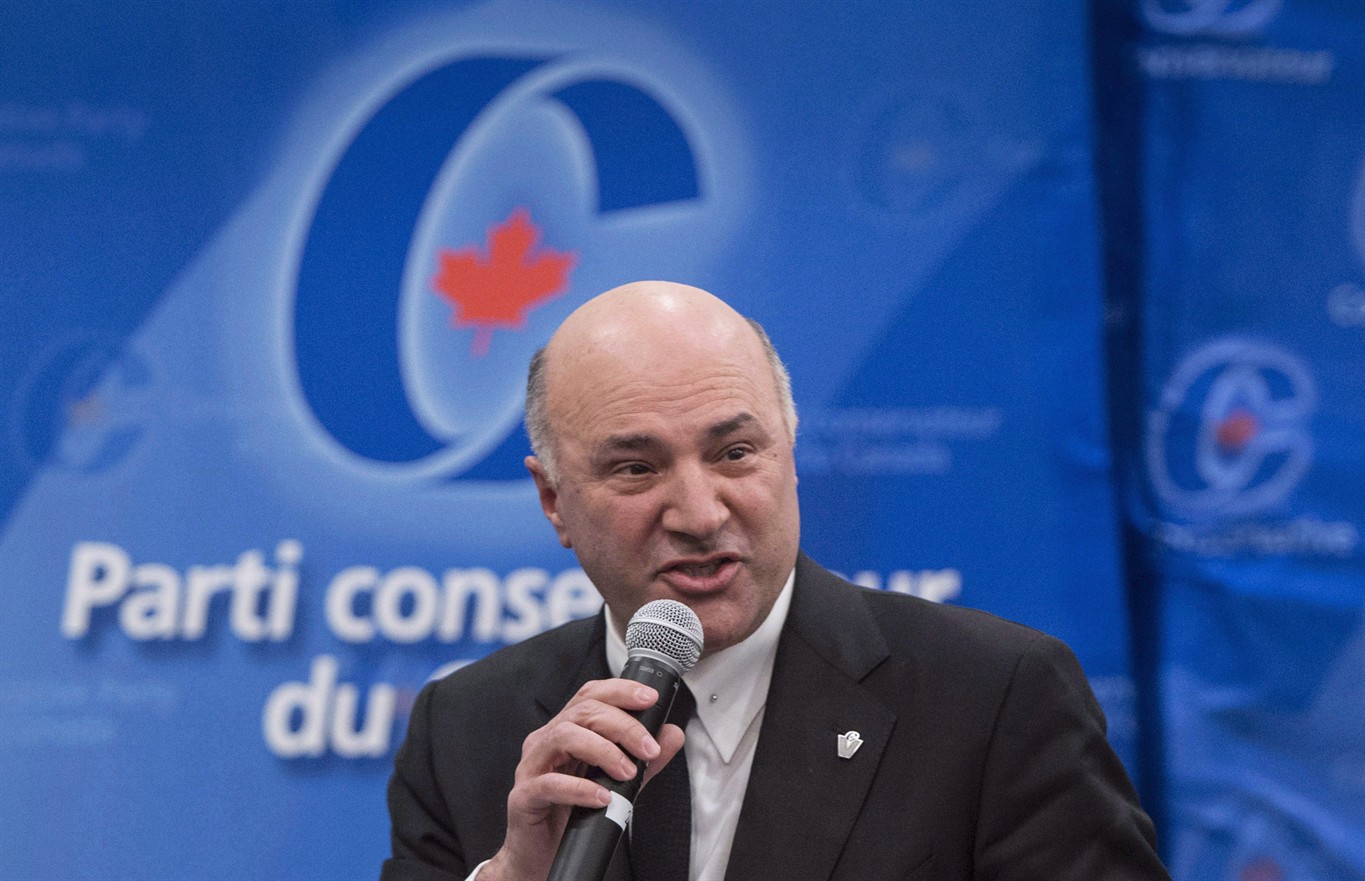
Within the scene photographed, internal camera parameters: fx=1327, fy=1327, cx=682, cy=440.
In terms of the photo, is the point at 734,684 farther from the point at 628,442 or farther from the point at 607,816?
the point at 607,816

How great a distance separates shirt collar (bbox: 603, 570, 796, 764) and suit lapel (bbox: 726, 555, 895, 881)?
3 cm

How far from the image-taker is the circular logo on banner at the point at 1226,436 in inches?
146

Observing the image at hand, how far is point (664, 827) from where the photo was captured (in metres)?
1.84

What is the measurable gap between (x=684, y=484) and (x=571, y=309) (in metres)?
1.74

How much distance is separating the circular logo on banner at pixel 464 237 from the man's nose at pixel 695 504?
1.68 m

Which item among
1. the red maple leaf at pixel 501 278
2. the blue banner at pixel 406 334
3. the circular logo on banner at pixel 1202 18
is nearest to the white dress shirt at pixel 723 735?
the blue banner at pixel 406 334

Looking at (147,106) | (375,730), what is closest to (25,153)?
(147,106)

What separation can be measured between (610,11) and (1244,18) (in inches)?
70.3

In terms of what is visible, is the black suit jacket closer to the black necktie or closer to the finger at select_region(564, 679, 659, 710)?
the black necktie

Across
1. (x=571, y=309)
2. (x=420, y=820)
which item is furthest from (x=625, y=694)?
(x=571, y=309)

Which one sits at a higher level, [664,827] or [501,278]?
[501,278]

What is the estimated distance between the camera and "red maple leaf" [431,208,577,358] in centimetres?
344

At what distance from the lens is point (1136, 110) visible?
372 centimetres

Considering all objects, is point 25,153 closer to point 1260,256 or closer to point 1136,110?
point 1136,110
